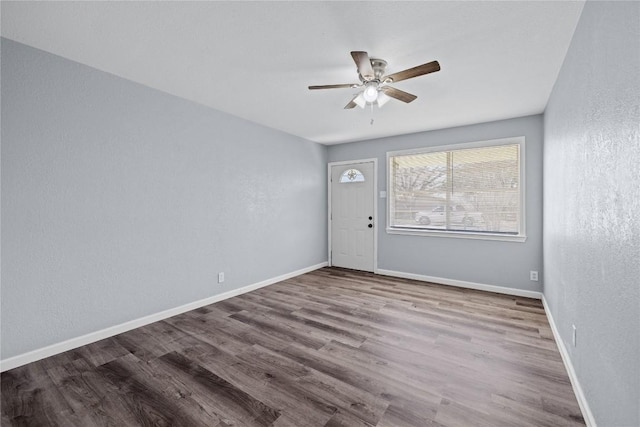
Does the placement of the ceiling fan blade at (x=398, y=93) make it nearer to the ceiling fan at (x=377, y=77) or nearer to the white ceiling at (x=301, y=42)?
the ceiling fan at (x=377, y=77)

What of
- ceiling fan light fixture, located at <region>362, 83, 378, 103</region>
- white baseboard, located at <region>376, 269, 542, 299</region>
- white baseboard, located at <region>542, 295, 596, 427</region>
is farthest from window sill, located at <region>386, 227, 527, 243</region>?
ceiling fan light fixture, located at <region>362, 83, 378, 103</region>

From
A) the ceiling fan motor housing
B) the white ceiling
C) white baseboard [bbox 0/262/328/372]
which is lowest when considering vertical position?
A: white baseboard [bbox 0/262/328/372]

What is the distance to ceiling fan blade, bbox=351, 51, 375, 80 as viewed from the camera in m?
2.03

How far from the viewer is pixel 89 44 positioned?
225 centimetres

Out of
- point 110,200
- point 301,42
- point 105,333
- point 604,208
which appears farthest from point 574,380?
point 110,200

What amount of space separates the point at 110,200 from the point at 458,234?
178 inches

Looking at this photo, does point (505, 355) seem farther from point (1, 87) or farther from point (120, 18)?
point (1, 87)

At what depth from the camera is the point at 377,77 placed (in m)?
2.52

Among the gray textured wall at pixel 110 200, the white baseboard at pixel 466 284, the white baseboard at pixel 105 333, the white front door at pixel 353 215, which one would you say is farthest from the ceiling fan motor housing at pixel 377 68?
the white baseboard at pixel 466 284

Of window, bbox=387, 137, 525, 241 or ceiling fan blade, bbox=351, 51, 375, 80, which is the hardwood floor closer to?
window, bbox=387, 137, 525, 241

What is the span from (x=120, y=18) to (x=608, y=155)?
298cm

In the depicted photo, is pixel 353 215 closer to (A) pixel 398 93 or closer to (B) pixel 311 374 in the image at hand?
(A) pixel 398 93

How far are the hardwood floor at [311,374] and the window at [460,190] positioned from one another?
1359mm

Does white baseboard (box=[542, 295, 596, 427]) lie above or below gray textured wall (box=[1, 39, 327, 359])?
below
